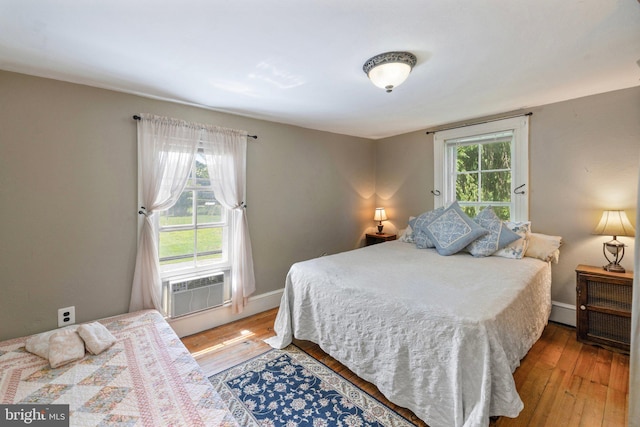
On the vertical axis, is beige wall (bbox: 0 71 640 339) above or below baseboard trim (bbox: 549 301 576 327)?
above

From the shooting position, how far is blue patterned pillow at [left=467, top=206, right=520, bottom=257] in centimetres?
261

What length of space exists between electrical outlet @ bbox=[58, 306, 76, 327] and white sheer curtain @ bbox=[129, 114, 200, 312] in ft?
1.23

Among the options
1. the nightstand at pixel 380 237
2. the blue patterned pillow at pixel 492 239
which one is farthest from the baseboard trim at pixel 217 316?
the blue patterned pillow at pixel 492 239

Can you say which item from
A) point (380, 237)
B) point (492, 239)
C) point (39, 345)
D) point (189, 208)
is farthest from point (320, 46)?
point (380, 237)

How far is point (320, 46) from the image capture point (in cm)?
165

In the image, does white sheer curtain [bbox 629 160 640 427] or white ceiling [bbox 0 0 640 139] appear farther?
→ white ceiling [bbox 0 0 640 139]

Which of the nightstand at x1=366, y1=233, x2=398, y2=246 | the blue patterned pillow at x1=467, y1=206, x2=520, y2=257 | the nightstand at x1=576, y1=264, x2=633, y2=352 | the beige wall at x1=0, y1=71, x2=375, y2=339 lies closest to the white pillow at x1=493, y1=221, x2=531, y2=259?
the blue patterned pillow at x1=467, y1=206, x2=520, y2=257

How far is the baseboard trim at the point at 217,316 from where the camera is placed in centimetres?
260

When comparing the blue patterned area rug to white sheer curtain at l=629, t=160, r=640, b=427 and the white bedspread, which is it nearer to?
the white bedspread

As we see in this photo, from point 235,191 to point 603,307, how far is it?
3.61 meters

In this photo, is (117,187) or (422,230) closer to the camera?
(117,187)

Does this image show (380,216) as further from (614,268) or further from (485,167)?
(614,268)

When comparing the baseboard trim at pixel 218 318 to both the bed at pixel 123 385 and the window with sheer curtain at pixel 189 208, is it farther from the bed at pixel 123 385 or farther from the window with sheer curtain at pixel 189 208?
the bed at pixel 123 385

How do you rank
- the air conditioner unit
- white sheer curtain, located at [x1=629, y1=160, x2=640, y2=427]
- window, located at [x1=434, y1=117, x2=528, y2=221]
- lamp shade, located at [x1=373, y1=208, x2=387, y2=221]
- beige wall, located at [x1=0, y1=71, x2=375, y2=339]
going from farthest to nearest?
lamp shade, located at [x1=373, y1=208, x2=387, y2=221]
window, located at [x1=434, y1=117, x2=528, y2=221]
the air conditioner unit
beige wall, located at [x1=0, y1=71, x2=375, y2=339]
white sheer curtain, located at [x1=629, y1=160, x2=640, y2=427]
